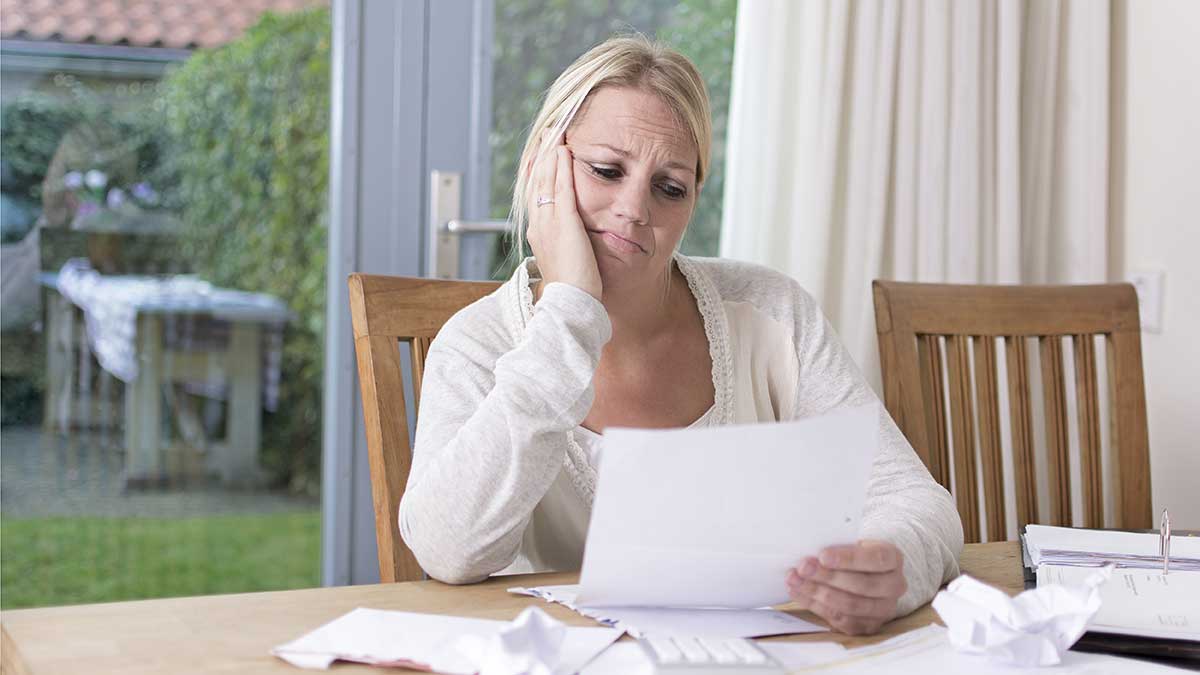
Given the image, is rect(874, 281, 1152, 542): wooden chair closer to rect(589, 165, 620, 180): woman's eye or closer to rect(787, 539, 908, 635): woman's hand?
rect(589, 165, 620, 180): woman's eye

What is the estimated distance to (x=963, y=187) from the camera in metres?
2.42

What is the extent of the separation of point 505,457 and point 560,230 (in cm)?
31

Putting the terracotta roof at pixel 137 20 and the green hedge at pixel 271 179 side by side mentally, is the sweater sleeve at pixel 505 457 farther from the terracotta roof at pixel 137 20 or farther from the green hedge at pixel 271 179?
the terracotta roof at pixel 137 20

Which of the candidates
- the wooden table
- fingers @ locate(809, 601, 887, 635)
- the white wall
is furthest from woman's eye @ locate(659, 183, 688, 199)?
the white wall

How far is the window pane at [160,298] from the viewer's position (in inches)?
82.4

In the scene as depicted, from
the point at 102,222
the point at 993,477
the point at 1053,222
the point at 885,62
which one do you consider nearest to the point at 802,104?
the point at 885,62

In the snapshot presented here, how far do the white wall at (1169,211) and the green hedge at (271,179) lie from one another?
1.56m

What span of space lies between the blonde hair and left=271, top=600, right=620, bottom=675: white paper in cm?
62

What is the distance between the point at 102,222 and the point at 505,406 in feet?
4.16

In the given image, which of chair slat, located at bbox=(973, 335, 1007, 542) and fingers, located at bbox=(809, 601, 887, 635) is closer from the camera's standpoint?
fingers, located at bbox=(809, 601, 887, 635)

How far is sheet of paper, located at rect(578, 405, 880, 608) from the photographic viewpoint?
0.89 metres

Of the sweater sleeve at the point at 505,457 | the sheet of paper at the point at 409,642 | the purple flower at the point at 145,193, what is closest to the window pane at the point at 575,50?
the purple flower at the point at 145,193

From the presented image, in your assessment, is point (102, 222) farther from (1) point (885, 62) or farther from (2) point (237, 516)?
(1) point (885, 62)

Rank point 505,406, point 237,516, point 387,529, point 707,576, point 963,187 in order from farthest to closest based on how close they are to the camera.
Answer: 1. point 963,187
2. point 237,516
3. point 387,529
4. point 505,406
5. point 707,576
